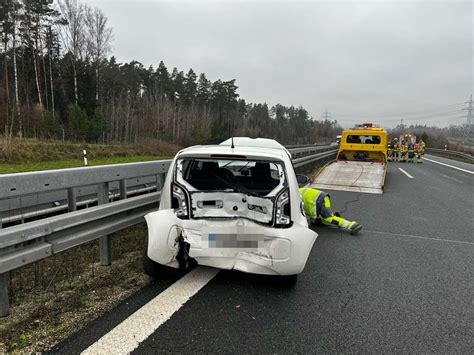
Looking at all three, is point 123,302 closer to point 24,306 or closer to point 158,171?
point 24,306

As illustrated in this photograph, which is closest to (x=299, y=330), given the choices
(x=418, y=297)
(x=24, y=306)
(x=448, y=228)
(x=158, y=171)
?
(x=418, y=297)

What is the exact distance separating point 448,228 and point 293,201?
13.9ft

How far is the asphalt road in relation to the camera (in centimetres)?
240

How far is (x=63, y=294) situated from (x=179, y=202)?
132 cm

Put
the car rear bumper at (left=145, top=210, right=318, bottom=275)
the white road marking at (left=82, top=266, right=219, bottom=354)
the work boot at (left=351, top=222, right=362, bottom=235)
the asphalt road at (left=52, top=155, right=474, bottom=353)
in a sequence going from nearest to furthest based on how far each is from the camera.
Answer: the white road marking at (left=82, top=266, right=219, bottom=354) < the asphalt road at (left=52, top=155, right=474, bottom=353) < the car rear bumper at (left=145, top=210, right=318, bottom=275) < the work boot at (left=351, top=222, right=362, bottom=235)

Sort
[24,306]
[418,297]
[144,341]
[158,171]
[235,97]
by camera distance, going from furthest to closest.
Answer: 1. [235,97]
2. [158,171]
3. [418,297]
4. [24,306]
5. [144,341]

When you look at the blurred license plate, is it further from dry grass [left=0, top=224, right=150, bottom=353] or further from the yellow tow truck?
the yellow tow truck

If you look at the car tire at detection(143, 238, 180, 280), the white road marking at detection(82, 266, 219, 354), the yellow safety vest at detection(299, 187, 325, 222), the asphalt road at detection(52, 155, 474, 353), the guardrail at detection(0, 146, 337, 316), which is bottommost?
the asphalt road at detection(52, 155, 474, 353)

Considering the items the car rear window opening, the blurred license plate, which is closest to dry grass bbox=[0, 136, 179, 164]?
the car rear window opening

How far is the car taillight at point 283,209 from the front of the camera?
3.18 m

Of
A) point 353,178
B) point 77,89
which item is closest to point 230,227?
point 353,178

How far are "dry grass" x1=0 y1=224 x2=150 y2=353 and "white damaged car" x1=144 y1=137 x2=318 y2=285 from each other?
0.40m

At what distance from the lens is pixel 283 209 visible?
3213 mm

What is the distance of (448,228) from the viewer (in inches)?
232
